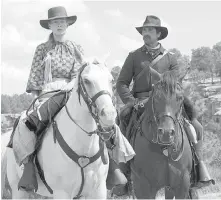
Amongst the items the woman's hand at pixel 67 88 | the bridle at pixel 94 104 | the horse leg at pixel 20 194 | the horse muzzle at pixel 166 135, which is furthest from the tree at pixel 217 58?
the bridle at pixel 94 104

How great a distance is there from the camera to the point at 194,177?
8938 mm

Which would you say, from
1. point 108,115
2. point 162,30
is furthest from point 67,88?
point 162,30

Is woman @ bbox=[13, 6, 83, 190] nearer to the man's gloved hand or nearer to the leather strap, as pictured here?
the leather strap

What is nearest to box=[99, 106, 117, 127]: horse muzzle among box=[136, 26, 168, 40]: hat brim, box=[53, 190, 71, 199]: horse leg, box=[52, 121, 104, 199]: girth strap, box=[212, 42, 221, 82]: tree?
box=[52, 121, 104, 199]: girth strap

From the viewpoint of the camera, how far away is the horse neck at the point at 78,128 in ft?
21.1

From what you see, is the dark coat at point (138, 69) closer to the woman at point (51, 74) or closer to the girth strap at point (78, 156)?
the woman at point (51, 74)

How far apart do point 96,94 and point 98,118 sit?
31cm

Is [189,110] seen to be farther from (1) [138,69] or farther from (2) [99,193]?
(2) [99,193]

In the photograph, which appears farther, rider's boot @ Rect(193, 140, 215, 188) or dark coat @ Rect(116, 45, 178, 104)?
dark coat @ Rect(116, 45, 178, 104)

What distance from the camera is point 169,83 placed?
26.0 feet

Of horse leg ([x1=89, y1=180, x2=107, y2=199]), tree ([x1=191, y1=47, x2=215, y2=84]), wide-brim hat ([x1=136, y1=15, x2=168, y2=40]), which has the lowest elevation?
horse leg ([x1=89, y1=180, x2=107, y2=199])

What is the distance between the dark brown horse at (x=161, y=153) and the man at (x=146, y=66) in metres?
0.58

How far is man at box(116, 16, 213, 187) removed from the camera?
30.2 feet

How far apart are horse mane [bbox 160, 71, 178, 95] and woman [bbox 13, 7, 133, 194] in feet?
4.70
